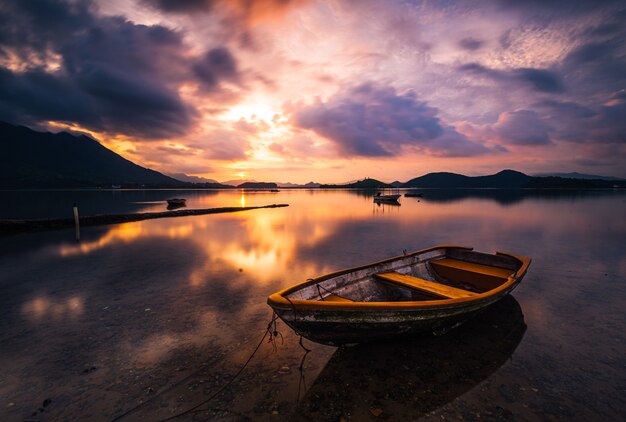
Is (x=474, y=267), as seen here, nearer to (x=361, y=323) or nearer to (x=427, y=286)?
(x=427, y=286)

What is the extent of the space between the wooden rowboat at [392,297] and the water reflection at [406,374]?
79 cm

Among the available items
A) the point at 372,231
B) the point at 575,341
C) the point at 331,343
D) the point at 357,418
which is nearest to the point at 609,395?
the point at 575,341

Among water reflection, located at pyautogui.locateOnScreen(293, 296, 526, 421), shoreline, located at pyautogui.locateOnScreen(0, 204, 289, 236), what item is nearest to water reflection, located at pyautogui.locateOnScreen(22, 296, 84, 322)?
water reflection, located at pyautogui.locateOnScreen(293, 296, 526, 421)

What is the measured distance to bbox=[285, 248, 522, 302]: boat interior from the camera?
826 centimetres

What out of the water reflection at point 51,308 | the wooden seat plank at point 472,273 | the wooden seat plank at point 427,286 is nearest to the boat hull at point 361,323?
the wooden seat plank at point 427,286

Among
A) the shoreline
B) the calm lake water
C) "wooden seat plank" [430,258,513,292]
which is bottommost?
the shoreline

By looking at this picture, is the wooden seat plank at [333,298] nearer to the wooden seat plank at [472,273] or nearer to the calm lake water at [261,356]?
the calm lake water at [261,356]

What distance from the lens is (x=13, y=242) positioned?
22.4 metres

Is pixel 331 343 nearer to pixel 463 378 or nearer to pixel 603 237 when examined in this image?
pixel 463 378

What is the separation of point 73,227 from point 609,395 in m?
41.5

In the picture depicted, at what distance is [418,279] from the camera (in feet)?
31.7

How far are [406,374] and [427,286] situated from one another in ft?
10.4

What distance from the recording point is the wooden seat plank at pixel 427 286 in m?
8.33

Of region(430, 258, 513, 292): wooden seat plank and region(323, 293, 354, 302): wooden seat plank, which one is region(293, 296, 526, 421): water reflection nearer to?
region(323, 293, 354, 302): wooden seat plank
